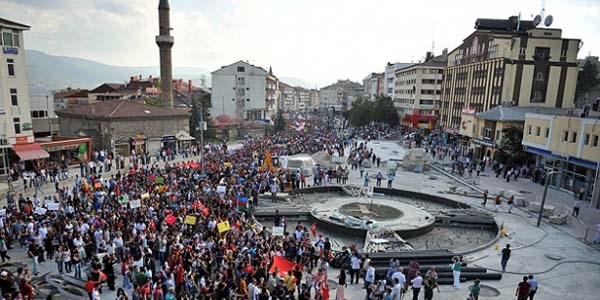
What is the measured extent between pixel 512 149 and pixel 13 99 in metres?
43.2

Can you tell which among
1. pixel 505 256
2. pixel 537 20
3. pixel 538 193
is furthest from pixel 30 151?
pixel 537 20

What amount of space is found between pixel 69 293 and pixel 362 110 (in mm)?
69178

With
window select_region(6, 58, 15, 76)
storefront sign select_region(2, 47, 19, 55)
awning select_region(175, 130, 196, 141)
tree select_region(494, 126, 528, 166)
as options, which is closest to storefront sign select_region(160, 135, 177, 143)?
awning select_region(175, 130, 196, 141)

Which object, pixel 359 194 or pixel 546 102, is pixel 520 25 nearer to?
pixel 546 102

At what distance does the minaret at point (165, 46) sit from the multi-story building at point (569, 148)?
42.9 m

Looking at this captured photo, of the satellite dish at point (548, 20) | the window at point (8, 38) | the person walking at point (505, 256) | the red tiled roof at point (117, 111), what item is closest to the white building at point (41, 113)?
the red tiled roof at point (117, 111)

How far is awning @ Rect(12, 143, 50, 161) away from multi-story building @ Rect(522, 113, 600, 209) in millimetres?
37941

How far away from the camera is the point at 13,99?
97.0ft

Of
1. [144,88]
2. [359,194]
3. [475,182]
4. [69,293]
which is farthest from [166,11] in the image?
[69,293]

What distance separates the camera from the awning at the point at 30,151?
2939 cm

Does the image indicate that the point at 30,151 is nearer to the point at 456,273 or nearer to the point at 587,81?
the point at 456,273

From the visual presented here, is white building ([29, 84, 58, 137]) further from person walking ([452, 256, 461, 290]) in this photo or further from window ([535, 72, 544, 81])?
window ([535, 72, 544, 81])

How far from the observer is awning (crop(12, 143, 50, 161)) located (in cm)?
2939

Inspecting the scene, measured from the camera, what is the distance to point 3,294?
10.8 metres
